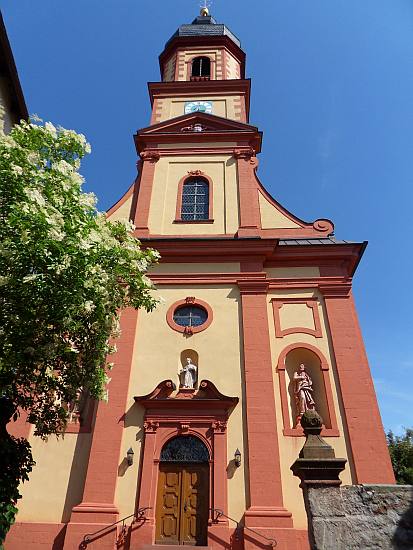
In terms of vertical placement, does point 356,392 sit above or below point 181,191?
below

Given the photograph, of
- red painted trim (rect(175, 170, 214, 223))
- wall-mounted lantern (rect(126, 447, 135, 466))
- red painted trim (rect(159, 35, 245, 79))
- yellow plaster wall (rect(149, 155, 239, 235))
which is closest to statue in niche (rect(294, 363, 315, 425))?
wall-mounted lantern (rect(126, 447, 135, 466))

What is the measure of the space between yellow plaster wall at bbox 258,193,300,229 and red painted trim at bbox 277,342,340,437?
15.6 ft

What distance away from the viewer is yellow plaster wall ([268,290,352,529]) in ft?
34.1

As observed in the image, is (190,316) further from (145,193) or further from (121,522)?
(121,522)

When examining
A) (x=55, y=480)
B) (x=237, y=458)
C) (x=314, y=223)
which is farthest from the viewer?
(x=314, y=223)

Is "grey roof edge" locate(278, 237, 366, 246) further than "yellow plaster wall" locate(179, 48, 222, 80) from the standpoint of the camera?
No

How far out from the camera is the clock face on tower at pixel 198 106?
20089mm

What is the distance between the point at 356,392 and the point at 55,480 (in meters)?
8.09

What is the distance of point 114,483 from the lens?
35.1ft

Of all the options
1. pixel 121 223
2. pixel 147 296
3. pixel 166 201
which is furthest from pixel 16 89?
pixel 147 296

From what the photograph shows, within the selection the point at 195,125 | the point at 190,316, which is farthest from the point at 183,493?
the point at 195,125

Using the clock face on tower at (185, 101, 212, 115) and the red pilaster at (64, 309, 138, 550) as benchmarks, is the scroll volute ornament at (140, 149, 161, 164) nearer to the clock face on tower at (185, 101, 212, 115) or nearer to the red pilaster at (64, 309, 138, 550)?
the clock face on tower at (185, 101, 212, 115)

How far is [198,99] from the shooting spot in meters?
20.6

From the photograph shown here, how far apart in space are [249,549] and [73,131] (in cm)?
972
